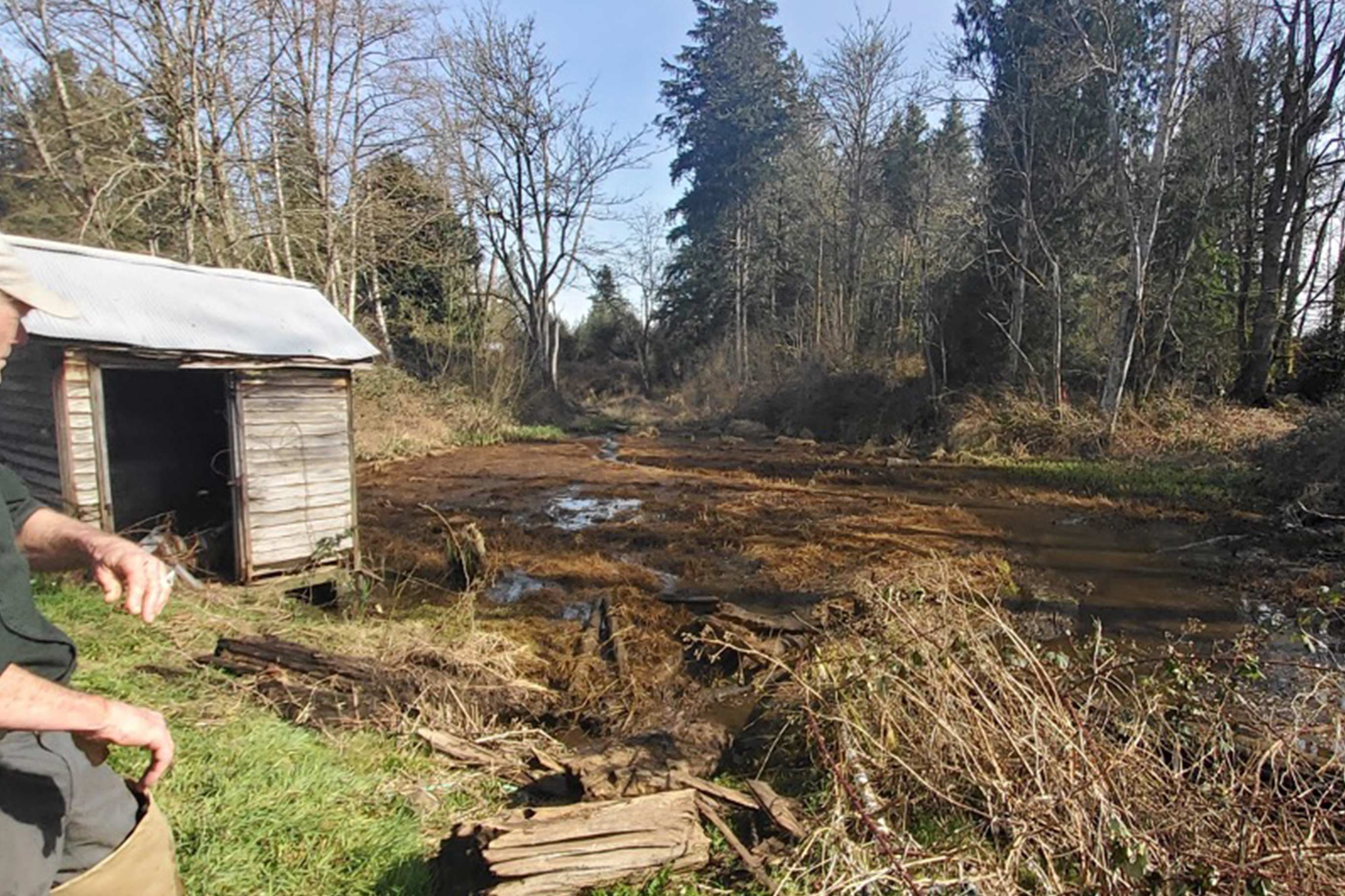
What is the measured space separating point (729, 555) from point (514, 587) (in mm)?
3043

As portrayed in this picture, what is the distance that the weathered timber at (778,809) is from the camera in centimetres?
335

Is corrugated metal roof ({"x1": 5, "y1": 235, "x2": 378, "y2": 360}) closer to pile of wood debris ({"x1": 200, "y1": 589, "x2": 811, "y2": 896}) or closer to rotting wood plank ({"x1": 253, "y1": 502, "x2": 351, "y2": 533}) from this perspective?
rotting wood plank ({"x1": 253, "y1": 502, "x2": 351, "y2": 533})

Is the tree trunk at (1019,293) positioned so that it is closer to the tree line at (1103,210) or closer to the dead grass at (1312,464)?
the tree line at (1103,210)

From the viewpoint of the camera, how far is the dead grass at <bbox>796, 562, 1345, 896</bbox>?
8.11ft

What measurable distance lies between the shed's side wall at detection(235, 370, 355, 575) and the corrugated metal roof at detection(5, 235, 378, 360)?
0.33 m

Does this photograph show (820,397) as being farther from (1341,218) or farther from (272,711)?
(272,711)

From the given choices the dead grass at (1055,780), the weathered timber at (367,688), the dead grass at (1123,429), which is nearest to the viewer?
the dead grass at (1055,780)

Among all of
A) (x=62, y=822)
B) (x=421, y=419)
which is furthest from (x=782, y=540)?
(x=421, y=419)

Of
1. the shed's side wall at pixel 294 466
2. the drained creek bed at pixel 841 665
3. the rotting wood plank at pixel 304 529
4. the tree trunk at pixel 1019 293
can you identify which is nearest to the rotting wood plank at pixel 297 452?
the shed's side wall at pixel 294 466

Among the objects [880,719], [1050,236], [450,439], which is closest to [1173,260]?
[1050,236]

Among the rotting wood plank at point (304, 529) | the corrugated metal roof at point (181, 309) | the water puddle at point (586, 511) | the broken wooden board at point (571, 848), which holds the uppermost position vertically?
the corrugated metal roof at point (181, 309)

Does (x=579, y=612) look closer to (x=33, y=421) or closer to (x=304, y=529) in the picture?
(x=304, y=529)

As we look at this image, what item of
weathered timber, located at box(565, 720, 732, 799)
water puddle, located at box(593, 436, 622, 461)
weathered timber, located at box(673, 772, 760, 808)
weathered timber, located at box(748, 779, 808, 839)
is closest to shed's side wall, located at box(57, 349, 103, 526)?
weathered timber, located at box(565, 720, 732, 799)

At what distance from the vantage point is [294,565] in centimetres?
716
